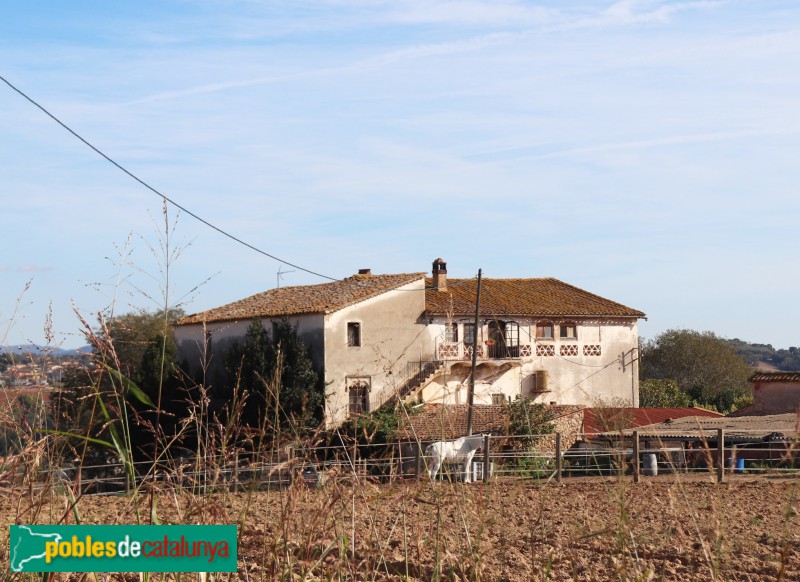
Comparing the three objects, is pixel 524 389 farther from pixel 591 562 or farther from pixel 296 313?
pixel 591 562

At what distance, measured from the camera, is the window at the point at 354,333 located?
31906 mm

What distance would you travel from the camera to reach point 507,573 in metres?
6.55

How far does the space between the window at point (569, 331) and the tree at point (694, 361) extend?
22078 mm

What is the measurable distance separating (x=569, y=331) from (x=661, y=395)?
32.5 feet

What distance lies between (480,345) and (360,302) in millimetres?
6103

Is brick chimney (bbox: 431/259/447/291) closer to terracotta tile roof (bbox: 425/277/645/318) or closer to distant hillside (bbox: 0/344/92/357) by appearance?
terracotta tile roof (bbox: 425/277/645/318)

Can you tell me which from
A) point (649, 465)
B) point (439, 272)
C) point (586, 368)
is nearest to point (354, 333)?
point (439, 272)

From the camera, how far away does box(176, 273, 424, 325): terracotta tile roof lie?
32.0 meters

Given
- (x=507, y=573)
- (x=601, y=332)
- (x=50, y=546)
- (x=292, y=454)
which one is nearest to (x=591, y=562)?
(x=507, y=573)

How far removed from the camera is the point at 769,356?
107188 millimetres

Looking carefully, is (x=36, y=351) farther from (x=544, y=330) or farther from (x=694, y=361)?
(x=694, y=361)

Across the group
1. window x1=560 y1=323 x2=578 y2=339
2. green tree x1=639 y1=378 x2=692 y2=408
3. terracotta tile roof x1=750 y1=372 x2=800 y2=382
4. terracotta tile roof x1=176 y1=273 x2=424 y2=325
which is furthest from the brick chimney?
green tree x1=639 y1=378 x2=692 y2=408

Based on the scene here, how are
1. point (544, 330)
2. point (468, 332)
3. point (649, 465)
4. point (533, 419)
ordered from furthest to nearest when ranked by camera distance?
point (544, 330) < point (468, 332) < point (533, 419) < point (649, 465)

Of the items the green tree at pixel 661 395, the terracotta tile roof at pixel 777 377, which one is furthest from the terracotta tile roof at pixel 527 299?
the terracotta tile roof at pixel 777 377
